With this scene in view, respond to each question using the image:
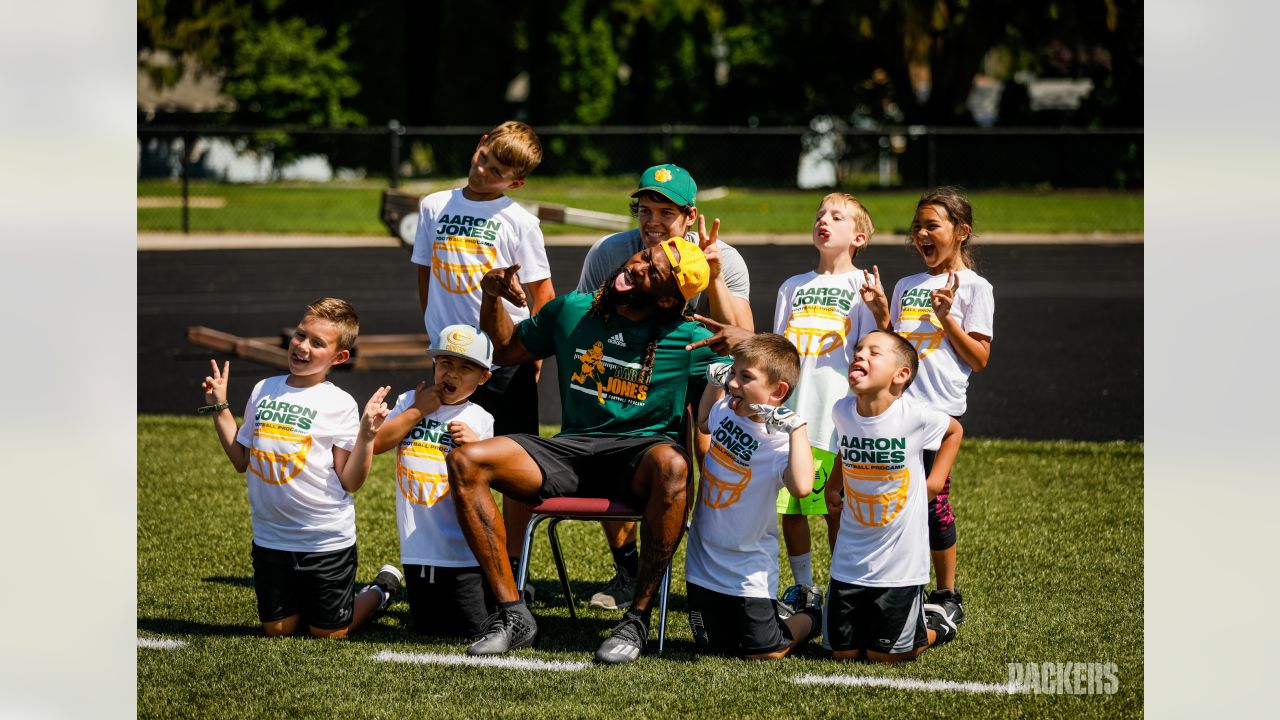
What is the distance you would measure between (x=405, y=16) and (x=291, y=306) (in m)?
24.8

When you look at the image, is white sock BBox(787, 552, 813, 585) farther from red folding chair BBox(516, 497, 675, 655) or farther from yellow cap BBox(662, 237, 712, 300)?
yellow cap BBox(662, 237, 712, 300)

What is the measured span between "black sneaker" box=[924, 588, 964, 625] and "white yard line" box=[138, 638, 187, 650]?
9.18ft

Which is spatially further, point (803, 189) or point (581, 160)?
point (581, 160)

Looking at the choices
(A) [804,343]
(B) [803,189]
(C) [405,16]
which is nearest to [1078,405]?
(A) [804,343]

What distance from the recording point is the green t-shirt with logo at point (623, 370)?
5164 mm

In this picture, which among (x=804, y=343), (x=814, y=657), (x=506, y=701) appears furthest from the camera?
(x=804, y=343)

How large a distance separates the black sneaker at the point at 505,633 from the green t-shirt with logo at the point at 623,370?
0.72 m

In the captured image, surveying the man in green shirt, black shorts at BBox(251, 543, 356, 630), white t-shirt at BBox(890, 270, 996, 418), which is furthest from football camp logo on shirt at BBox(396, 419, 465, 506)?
white t-shirt at BBox(890, 270, 996, 418)

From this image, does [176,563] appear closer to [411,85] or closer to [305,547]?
[305,547]

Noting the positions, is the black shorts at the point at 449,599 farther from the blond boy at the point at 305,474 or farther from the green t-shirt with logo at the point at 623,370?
the green t-shirt with logo at the point at 623,370

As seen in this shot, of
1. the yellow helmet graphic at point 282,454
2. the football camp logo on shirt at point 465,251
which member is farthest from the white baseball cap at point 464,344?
the yellow helmet graphic at point 282,454

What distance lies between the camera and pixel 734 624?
16.5ft

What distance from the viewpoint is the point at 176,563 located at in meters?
6.27

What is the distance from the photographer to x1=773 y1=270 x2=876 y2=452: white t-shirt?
17.7 ft
